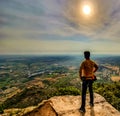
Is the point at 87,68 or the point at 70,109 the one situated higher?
the point at 87,68

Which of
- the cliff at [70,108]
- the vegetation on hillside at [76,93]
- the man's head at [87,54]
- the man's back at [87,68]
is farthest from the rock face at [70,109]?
the vegetation on hillside at [76,93]

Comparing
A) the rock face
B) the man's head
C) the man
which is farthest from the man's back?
the rock face

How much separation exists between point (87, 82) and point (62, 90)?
2081 centimetres

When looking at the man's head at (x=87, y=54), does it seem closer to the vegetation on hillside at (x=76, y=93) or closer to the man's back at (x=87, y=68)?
the man's back at (x=87, y=68)

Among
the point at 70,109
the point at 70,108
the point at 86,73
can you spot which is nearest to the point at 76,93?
the point at 70,108

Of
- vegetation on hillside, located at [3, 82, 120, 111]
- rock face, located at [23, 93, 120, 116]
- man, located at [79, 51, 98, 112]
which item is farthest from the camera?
vegetation on hillside, located at [3, 82, 120, 111]

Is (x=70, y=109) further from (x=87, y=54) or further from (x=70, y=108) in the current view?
(x=87, y=54)

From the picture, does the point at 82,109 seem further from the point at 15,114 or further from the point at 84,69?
the point at 15,114

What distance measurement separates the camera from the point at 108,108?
1130 cm

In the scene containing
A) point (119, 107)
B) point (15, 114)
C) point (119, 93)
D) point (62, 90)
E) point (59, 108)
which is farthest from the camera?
point (119, 93)

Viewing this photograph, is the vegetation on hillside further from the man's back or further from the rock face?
the man's back

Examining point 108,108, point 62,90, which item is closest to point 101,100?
point 108,108

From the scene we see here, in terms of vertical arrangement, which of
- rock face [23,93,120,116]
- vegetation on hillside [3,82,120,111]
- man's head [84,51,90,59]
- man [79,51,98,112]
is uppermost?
man's head [84,51,90,59]

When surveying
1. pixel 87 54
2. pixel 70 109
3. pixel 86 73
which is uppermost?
pixel 87 54
